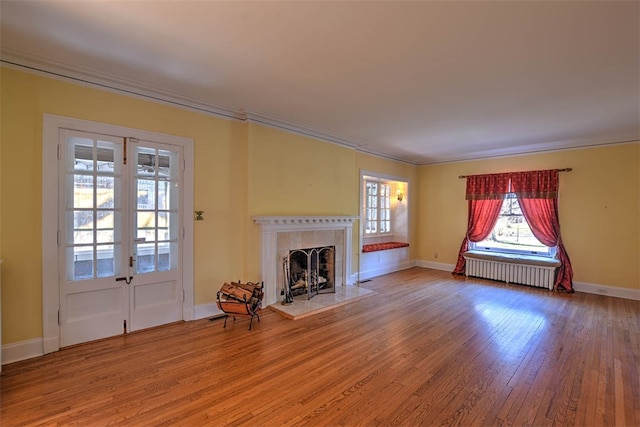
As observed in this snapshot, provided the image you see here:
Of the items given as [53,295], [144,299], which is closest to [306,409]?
[144,299]

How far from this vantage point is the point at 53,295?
2811mm

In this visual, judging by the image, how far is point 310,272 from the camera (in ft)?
15.3

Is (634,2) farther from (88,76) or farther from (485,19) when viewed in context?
(88,76)

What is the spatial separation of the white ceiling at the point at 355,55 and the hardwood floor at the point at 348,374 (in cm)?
272

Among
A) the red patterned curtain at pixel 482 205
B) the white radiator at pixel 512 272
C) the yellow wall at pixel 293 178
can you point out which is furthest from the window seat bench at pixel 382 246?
the white radiator at pixel 512 272

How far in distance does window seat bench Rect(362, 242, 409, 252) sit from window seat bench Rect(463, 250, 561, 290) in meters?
1.39

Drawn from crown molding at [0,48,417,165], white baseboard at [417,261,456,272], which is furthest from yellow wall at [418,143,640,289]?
crown molding at [0,48,417,165]

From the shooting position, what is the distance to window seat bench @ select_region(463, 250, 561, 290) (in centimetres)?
531

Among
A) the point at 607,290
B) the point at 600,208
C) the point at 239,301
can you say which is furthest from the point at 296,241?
the point at 607,290

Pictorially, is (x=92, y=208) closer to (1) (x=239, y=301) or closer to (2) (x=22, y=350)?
(2) (x=22, y=350)

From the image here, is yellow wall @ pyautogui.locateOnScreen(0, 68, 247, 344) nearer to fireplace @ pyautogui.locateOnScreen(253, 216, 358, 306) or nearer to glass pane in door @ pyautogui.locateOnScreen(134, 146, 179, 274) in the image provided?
glass pane in door @ pyautogui.locateOnScreen(134, 146, 179, 274)

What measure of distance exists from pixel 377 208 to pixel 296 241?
2849mm

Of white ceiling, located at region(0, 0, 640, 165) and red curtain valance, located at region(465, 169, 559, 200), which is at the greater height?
white ceiling, located at region(0, 0, 640, 165)

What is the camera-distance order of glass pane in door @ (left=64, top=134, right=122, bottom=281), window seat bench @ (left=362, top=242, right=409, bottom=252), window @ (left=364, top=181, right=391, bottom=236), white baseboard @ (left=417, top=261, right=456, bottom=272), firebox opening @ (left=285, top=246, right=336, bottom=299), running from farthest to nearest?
white baseboard @ (left=417, top=261, right=456, bottom=272) < window @ (left=364, top=181, right=391, bottom=236) < window seat bench @ (left=362, top=242, right=409, bottom=252) < firebox opening @ (left=285, top=246, right=336, bottom=299) < glass pane in door @ (left=64, top=134, right=122, bottom=281)
